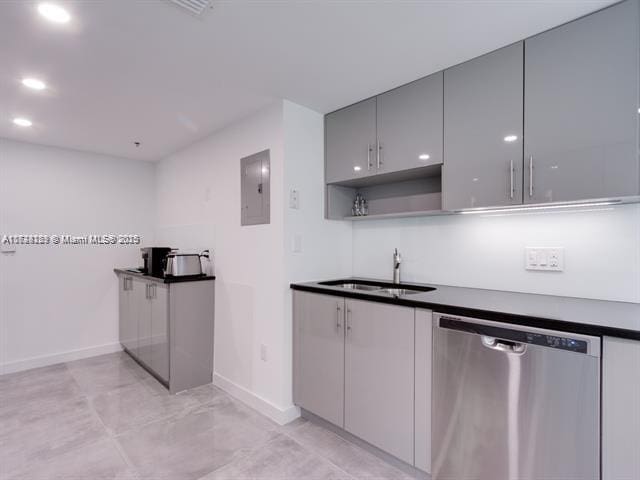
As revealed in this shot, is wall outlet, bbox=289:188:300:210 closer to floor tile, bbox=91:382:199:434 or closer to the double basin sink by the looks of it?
the double basin sink

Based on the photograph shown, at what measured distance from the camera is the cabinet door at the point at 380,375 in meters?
1.79

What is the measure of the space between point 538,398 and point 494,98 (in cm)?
149

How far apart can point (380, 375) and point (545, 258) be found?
116cm

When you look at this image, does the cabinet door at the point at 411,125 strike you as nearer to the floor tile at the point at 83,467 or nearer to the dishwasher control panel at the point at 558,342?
the dishwasher control panel at the point at 558,342

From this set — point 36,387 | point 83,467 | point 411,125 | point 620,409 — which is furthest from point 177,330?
point 620,409

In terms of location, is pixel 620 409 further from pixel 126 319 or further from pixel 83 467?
pixel 126 319

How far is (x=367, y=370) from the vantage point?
1.97 metres

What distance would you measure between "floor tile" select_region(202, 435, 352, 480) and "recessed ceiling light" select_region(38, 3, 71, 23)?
2429 millimetres

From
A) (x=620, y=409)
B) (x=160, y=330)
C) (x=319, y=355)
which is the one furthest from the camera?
(x=160, y=330)

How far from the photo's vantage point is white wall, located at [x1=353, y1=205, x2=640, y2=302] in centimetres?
167

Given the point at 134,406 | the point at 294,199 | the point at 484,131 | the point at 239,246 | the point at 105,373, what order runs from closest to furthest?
the point at 484,131 → the point at 294,199 → the point at 134,406 → the point at 239,246 → the point at 105,373

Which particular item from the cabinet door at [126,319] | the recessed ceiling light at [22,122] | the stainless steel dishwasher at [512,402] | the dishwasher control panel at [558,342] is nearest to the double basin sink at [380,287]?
the stainless steel dishwasher at [512,402]

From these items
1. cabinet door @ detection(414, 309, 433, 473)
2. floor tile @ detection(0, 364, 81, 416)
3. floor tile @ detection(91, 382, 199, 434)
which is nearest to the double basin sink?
cabinet door @ detection(414, 309, 433, 473)

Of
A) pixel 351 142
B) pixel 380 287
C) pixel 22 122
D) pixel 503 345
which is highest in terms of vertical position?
pixel 22 122
